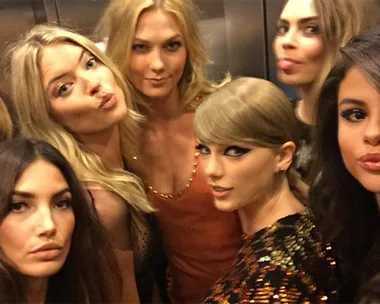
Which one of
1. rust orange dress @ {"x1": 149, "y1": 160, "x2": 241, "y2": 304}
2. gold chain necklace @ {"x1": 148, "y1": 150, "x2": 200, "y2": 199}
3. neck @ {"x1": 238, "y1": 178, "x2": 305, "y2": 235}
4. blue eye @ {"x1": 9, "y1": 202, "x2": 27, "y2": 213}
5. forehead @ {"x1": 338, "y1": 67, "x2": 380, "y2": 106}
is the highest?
forehead @ {"x1": 338, "y1": 67, "x2": 380, "y2": 106}

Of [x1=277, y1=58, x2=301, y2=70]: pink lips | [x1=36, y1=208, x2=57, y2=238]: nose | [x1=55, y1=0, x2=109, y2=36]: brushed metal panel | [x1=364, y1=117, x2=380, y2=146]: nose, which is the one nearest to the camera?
[x1=364, y1=117, x2=380, y2=146]: nose

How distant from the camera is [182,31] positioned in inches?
58.2

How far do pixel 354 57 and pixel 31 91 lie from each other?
666 mm

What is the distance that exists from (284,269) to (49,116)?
0.59m

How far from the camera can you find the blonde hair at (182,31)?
56.3 inches

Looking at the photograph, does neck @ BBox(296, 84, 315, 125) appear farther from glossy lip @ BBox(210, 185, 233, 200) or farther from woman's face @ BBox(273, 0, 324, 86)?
glossy lip @ BBox(210, 185, 233, 200)

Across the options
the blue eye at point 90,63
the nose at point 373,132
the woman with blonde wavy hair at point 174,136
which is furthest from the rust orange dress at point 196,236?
the nose at point 373,132

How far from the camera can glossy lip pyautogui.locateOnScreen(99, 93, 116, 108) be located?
130cm

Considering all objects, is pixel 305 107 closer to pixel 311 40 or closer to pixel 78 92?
pixel 311 40

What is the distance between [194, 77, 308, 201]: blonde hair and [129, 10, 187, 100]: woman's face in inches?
13.3

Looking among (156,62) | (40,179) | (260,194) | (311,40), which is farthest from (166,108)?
(40,179)

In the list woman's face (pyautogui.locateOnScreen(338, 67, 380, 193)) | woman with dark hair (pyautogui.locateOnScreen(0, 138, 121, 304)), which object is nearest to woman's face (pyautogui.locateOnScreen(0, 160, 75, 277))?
woman with dark hair (pyautogui.locateOnScreen(0, 138, 121, 304))

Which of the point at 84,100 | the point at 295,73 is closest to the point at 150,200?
the point at 84,100

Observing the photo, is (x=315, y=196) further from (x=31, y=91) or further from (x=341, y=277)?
(x=31, y=91)
